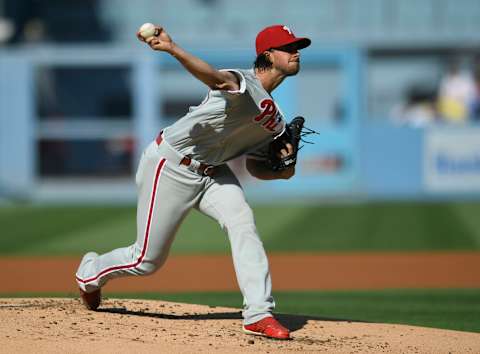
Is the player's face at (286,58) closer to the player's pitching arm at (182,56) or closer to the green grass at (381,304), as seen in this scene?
the player's pitching arm at (182,56)

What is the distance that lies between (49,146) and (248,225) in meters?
12.7

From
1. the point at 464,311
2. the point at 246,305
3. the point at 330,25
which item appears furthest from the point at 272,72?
the point at 330,25

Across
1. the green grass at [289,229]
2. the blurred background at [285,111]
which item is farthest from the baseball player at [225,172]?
the blurred background at [285,111]

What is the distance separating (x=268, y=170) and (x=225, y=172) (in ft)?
0.86

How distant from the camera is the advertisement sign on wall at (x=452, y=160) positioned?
646 inches

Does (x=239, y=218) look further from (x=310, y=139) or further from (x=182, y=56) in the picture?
(x=310, y=139)

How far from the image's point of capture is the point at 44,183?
1744 cm

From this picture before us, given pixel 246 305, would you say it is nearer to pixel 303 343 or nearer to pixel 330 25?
pixel 303 343

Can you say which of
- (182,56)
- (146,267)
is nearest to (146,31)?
(182,56)

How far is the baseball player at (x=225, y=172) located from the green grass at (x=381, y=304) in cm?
121

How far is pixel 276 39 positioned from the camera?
5.40 m

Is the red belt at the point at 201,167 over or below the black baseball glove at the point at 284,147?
below

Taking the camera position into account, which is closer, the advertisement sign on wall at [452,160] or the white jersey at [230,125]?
Answer: the white jersey at [230,125]

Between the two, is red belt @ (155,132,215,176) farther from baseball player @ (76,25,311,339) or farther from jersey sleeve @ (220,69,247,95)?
jersey sleeve @ (220,69,247,95)
